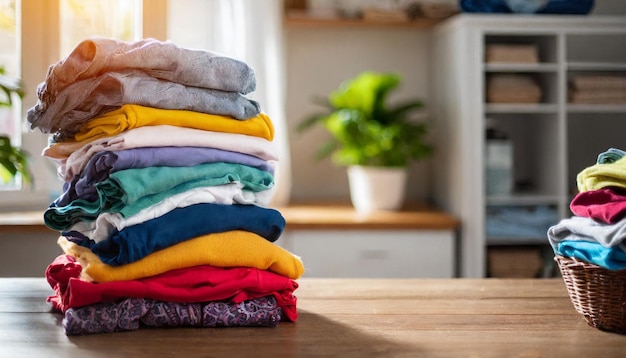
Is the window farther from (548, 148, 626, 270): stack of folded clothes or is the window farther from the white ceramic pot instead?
(548, 148, 626, 270): stack of folded clothes

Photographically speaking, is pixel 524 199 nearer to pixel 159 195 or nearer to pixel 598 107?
pixel 598 107

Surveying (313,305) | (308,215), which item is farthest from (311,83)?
(313,305)

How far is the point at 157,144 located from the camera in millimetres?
1163

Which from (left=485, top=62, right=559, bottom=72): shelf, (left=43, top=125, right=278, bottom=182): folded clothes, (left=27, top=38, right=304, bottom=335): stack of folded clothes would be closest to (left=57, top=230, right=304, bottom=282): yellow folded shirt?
(left=27, top=38, right=304, bottom=335): stack of folded clothes

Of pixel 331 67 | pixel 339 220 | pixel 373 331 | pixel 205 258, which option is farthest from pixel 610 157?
pixel 331 67

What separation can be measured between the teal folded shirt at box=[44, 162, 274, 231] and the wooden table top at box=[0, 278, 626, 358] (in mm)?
168

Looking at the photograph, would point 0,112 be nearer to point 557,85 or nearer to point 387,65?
point 387,65

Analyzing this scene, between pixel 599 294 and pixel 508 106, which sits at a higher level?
pixel 508 106

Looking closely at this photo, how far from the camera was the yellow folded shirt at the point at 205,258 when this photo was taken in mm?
1133

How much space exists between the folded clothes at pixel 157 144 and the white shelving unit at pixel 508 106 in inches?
71.1

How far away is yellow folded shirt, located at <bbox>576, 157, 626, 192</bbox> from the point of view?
3.77 ft

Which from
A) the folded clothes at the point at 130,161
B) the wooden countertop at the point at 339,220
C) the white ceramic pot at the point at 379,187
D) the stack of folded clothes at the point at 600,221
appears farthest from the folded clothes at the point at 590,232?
the white ceramic pot at the point at 379,187

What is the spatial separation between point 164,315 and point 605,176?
67 cm

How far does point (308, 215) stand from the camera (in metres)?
2.95
